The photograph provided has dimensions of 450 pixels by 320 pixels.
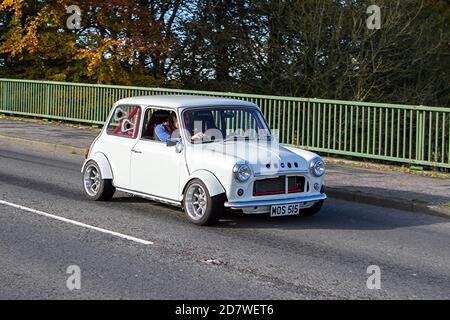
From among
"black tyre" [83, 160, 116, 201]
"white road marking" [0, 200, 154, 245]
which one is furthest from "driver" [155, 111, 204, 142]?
"white road marking" [0, 200, 154, 245]

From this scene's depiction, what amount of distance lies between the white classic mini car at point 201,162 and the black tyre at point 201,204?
0.01 metres

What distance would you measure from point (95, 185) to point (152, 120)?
1.38 meters

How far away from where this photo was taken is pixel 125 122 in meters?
10.8

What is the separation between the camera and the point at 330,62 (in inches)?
907

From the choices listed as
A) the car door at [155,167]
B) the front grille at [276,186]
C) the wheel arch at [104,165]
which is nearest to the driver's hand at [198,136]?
the car door at [155,167]

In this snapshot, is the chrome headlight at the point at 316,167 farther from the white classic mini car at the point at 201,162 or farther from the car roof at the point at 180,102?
the car roof at the point at 180,102

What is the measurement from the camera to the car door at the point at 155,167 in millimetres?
9727

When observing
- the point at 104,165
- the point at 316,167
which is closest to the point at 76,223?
the point at 104,165

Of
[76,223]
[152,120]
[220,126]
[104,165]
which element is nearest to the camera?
[76,223]

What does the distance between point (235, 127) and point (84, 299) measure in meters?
4.56

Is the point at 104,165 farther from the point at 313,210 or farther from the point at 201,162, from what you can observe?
the point at 313,210

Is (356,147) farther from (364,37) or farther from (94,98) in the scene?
(94,98)

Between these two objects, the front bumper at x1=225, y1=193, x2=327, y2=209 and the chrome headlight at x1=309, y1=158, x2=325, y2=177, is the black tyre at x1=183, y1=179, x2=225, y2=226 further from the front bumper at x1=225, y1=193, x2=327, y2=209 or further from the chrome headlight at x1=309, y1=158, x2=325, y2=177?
the chrome headlight at x1=309, y1=158, x2=325, y2=177
